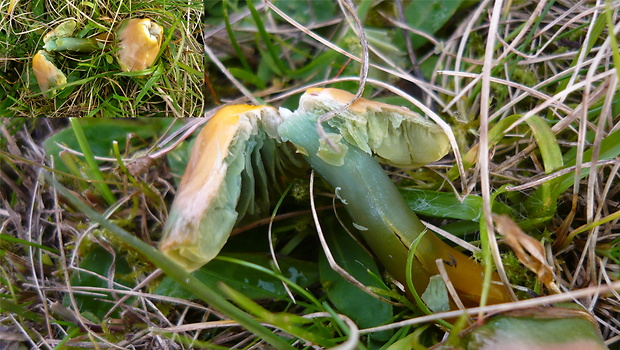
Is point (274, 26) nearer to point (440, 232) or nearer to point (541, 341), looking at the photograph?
point (440, 232)

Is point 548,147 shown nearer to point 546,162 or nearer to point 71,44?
point 546,162

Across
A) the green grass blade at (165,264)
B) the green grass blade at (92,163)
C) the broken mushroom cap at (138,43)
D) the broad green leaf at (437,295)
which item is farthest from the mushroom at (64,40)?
the broad green leaf at (437,295)

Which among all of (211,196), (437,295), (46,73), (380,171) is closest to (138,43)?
(46,73)

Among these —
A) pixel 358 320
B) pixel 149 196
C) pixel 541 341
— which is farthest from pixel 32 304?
pixel 541 341

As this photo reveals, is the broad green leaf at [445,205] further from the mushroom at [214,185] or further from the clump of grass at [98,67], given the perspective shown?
the clump of grass at [98,67]

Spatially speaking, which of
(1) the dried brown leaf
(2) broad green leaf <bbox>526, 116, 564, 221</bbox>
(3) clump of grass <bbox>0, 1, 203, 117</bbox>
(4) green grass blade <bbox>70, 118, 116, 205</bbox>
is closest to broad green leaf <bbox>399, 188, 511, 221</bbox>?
(2) broad green leaf <bbox>526, 116, 564, 221</bbox>

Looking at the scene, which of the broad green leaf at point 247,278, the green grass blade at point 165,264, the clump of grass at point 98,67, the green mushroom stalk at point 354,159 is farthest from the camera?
the clump of grass at point 98,67
